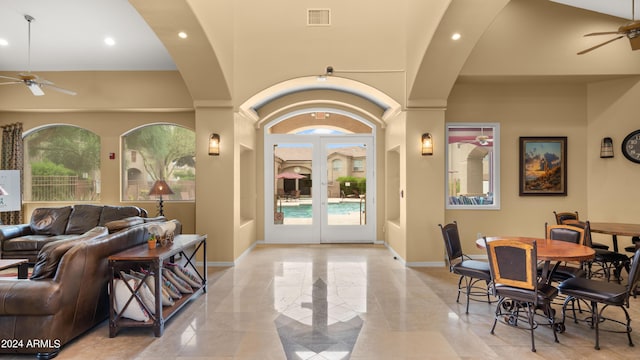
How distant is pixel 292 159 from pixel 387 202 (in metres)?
2.36

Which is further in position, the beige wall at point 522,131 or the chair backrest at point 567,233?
the beige wall at point 522,131

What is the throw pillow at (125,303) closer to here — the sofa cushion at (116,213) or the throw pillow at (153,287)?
the throw pillow at (153,287)

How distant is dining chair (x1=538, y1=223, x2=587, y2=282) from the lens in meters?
3.82

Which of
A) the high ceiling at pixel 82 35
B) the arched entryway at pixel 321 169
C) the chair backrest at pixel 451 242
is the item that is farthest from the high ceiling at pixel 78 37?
the chair backrest at pixel 451 242

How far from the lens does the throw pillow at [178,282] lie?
12.5 ft

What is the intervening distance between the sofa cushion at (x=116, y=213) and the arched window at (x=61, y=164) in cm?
142

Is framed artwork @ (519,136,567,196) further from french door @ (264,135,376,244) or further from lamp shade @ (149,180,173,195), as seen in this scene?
lamp shade @ (149,180,173,195)

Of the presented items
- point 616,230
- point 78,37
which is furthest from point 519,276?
point 78,37

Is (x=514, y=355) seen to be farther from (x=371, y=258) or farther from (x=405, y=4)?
(x=405, y=4)

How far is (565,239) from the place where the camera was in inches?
165

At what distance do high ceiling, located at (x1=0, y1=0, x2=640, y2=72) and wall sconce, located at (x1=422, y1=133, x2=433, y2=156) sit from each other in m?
3.05

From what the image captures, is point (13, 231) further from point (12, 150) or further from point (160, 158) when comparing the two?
point (160, 158)

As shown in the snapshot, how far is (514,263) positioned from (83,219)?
6687 millimetres

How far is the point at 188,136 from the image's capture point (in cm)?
720
